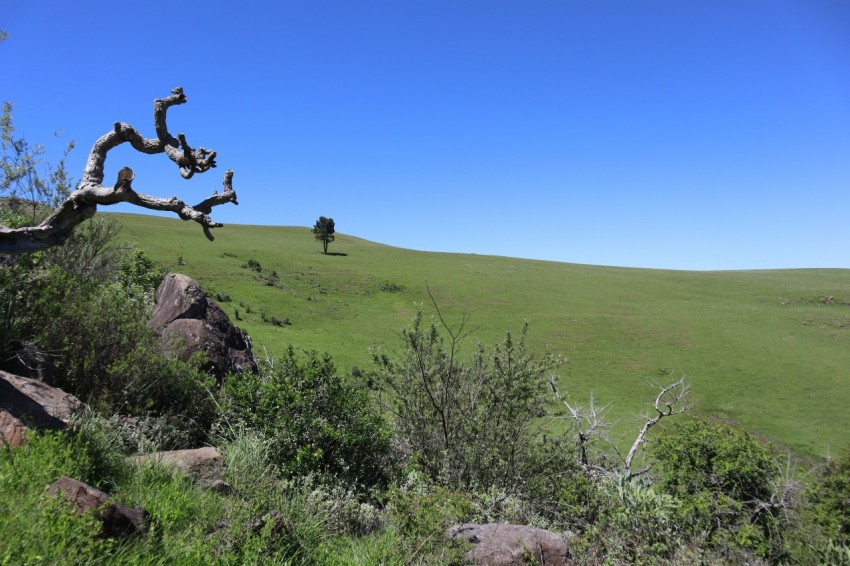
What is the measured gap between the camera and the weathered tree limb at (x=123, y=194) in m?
5.92

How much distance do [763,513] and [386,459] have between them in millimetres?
9146

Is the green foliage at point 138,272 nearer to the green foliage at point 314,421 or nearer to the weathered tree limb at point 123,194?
the green foliage at point 314,421

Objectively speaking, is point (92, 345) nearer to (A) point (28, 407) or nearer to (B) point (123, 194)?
(A) point (28, 407)

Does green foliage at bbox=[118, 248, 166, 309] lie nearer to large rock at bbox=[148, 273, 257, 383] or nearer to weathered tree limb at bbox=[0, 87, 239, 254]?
large rock at bbox=[148, 273, 257, 383]

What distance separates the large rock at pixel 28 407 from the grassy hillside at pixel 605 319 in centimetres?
1724

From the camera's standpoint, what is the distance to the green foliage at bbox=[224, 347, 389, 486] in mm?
8141

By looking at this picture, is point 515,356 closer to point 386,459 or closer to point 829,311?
point 386,459

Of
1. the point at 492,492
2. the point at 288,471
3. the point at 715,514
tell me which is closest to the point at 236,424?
the point at 288,471

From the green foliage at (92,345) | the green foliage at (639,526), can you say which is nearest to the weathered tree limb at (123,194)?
the green foliage at (92,345)

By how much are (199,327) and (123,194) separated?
734cm

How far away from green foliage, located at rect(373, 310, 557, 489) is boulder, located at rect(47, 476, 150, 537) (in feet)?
21.2

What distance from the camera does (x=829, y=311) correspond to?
5456 cm

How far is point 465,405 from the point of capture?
1148cm

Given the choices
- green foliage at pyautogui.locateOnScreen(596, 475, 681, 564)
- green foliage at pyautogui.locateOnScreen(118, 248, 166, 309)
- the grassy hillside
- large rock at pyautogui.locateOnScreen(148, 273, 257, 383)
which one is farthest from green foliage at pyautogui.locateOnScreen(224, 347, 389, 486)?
green foliage at pyautogui.locateOnScreen(118, 248, 166, 309)
